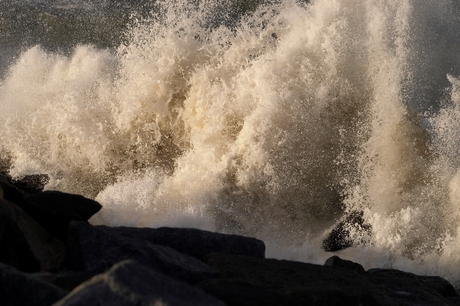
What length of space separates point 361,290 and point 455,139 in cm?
392

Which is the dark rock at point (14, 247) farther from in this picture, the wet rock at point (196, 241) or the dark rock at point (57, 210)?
the dark rock at point (57, 210)

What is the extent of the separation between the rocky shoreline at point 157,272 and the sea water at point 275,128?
4.68 feet

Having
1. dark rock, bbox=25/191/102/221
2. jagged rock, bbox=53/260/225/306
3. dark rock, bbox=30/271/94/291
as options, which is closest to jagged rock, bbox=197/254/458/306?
jagged rock, bbox=53/260/225/306

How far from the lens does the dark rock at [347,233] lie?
6555 mm

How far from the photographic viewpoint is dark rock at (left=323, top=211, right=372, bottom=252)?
6555 mm

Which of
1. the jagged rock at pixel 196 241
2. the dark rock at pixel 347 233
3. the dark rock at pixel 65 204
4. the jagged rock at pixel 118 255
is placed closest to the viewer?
the jagged rock at pixel 118 255

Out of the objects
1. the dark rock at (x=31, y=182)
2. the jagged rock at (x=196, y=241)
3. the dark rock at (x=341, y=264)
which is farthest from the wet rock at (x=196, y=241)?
the dark rock at (x=31, y=182)

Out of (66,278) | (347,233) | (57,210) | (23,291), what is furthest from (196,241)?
(347,233)

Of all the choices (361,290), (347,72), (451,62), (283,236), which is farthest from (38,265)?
(451,62)

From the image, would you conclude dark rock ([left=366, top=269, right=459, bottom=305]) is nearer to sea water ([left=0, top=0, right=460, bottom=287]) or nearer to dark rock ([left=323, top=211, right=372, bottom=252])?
sea water ([left=0, top=0, right=460, bottom=287])

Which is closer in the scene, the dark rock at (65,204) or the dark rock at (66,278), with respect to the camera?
the dark rock at (66,278)

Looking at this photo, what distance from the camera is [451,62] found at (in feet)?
30.6

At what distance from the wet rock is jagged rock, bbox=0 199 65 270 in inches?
18.2

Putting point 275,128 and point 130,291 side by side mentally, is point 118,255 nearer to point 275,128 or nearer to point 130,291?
point 130,291
